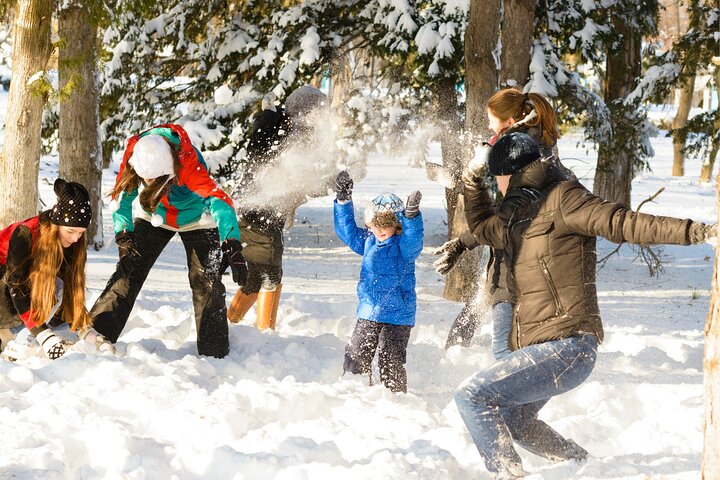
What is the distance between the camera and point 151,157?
16.0 ft

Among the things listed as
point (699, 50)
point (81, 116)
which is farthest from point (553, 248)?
point (699, 50)

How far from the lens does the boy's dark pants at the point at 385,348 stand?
500 cm

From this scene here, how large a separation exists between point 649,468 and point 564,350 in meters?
0.93

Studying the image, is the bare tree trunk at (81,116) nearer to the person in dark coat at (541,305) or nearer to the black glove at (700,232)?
the person in dark coat at (541,305)

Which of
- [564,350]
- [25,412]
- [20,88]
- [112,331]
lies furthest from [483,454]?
[20,88]

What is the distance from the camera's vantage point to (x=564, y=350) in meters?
3.47

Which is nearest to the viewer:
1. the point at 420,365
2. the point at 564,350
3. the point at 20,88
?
the point at 564,350

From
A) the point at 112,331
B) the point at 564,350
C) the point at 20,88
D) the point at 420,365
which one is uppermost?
the point at 20,88

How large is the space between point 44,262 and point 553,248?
9.95 ft

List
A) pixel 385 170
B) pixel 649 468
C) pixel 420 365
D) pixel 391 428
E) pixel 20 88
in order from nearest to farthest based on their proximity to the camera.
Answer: pixel 649 468 < pixel 391 428 < pixel 420 365 < pixel 20 88 < pixel 385 170

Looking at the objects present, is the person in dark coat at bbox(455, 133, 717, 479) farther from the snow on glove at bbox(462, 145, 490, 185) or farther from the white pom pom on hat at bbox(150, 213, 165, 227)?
the white pom pom on hat at bbox(150, 213, 165, 227)

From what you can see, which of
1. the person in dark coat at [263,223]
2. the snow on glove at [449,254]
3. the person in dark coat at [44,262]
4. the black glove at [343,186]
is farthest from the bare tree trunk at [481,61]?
the person in dark coat at [44,262]

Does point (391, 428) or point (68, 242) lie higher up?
point (68, 242)

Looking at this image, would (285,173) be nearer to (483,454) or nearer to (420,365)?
(420,365)
